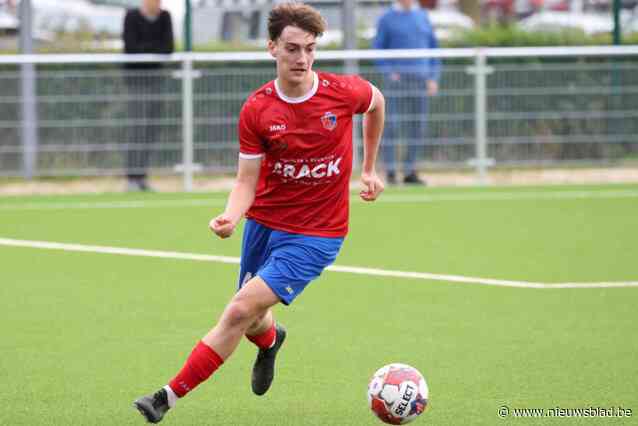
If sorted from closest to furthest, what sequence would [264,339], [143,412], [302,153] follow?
[143,412]
[302,153]
[264,339]

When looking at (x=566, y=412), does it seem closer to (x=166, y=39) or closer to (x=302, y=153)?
(x=302, y=153)

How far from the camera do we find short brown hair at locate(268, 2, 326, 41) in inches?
227

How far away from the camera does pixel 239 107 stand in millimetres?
15109

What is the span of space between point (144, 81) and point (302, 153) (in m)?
9.39

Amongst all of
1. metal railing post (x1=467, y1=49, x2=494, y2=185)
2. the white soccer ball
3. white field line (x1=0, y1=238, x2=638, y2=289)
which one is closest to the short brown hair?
Answer: the white soccer ball

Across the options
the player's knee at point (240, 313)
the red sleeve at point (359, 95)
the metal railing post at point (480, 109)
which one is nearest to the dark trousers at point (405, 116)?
the metal railing post at point (480, 109)

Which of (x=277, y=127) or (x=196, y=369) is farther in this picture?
(x=277, y=127)

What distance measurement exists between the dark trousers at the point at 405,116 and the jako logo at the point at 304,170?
923 centimetres

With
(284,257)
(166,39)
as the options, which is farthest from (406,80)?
(284,257)

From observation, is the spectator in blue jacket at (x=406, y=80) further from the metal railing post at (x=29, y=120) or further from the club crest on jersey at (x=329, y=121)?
the club crest on jersey at (x=329, y=121)

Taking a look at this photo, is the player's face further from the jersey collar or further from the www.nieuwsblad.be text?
the www.nieuwsblad.be text

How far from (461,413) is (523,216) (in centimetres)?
712

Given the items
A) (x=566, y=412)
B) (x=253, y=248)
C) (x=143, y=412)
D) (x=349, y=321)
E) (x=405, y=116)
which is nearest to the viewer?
(x=143, y=412)

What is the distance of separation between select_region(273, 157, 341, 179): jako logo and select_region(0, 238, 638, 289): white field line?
3.48m
